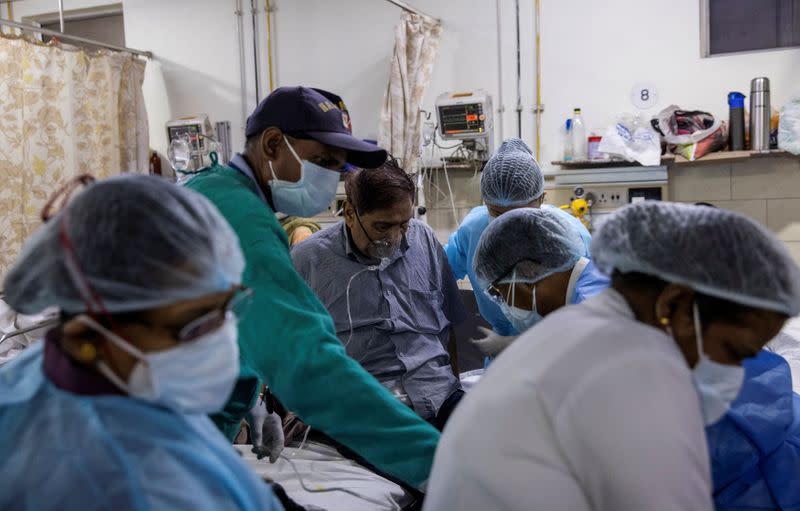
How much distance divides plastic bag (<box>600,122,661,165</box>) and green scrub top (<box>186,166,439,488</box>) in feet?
8.67

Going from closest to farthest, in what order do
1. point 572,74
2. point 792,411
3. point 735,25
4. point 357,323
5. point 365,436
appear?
point 365,436 → point 792,411 → point 357,323 → point 735,25 → point 572,74

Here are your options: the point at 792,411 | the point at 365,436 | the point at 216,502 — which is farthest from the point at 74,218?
the point at 792,411

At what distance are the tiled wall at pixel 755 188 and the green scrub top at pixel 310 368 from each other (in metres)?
2.83

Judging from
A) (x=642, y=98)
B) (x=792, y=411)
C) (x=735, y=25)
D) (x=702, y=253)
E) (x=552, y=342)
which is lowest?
(x=792, y=411)

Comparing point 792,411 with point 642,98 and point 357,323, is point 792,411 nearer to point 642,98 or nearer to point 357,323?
point 357,323

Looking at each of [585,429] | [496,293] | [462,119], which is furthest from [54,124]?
[585,429]

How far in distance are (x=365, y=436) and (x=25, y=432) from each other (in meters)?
0.63

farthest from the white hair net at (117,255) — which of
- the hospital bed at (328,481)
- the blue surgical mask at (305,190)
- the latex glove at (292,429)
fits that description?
the latex glove at (292,429)

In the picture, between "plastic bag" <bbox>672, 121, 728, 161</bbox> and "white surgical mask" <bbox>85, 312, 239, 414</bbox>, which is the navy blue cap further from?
"plastic bag" <bbox>672, 121, 728, 161</bbox>

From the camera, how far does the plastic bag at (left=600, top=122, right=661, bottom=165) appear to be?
353cm

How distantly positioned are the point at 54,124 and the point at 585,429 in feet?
12.6

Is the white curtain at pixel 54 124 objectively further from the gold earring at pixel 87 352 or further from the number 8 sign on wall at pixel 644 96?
the gold earring at pixel 87 352

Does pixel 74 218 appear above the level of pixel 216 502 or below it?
above

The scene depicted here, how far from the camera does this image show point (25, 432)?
0.78 m
